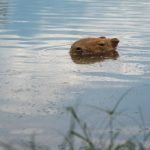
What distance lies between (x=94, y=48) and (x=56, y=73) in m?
2.10

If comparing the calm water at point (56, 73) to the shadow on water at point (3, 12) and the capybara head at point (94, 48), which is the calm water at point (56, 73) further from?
the capybara head at point (94, 48)

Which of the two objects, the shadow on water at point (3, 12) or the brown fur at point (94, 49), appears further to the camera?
the shadow on water at point (3, 12)

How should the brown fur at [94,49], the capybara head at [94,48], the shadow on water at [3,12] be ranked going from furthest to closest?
the shadow on water at [3,12] < the capybara head at [94,48] < the brown fur at [94,49]

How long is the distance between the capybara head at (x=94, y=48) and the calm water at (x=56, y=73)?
217 millimetres

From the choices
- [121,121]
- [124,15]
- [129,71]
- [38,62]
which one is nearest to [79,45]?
[38,62]

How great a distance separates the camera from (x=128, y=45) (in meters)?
12.3

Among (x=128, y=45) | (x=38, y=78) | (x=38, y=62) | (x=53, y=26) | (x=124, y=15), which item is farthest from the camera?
(x=124, y=15)

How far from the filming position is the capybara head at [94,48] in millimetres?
11281

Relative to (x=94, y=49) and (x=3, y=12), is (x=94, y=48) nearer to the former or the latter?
(x=94, y=49)

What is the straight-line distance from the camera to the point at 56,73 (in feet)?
30.9

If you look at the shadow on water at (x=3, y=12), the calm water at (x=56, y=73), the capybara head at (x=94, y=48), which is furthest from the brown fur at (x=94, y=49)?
the shadow on water at (x=3, y=12)

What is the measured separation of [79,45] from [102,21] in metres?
5.30

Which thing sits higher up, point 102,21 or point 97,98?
point 97,98

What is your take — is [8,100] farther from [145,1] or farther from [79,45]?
[145,1]
